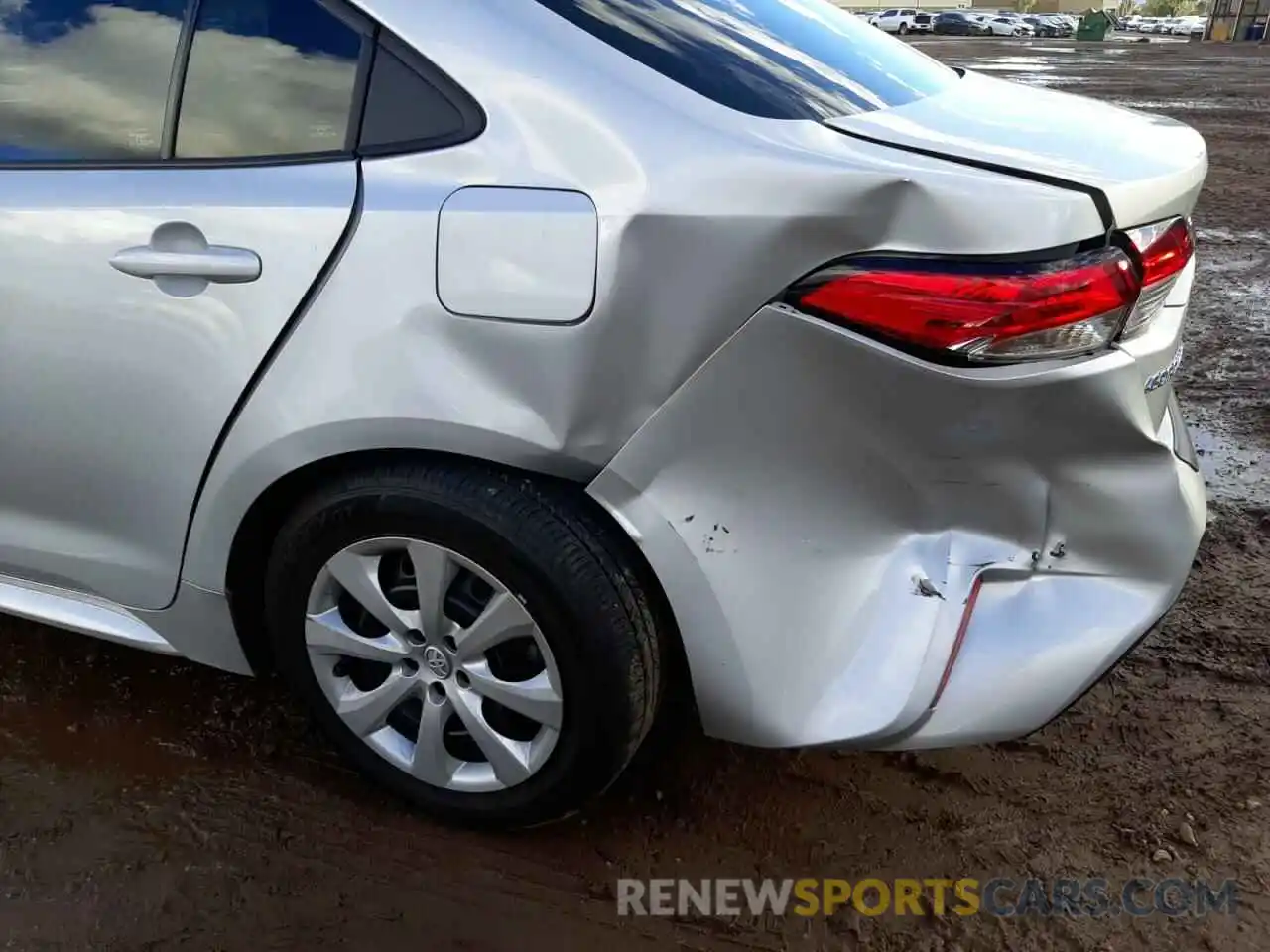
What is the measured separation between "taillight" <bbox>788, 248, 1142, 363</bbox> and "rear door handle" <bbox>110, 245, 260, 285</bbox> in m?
0.94

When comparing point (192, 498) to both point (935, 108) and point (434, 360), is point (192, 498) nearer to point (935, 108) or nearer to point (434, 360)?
point (434, 360)

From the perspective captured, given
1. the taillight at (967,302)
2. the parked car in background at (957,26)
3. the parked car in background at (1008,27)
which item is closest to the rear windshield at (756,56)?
the taillight at (967,302)

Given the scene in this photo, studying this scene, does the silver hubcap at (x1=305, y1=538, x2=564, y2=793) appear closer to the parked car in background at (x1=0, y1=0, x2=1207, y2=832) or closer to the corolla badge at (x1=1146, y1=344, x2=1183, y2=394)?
the parked car in background at (x1=0, y1=0, x2=1207, y2=832)

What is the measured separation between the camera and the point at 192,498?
193 cm

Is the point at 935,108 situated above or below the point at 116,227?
above

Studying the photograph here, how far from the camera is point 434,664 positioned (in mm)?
1932

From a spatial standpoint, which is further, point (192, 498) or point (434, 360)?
point (192, 498)

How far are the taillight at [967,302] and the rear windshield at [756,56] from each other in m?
0.34

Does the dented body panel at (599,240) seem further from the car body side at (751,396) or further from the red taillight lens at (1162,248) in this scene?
the red taillight lens at (1162,248)

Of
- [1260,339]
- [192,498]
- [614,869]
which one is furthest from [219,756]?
[1260,339]

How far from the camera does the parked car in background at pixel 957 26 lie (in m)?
52.6

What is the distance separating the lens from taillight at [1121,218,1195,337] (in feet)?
5.15

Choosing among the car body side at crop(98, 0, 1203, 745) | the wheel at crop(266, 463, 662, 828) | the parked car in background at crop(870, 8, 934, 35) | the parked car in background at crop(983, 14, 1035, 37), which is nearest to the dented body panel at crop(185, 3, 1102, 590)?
the car body side at crop(98, 0, 1203, 745)

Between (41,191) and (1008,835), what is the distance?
2277mm
